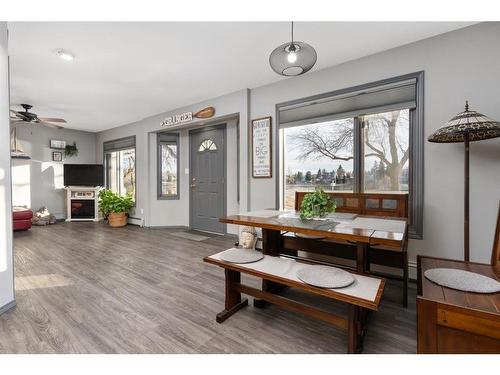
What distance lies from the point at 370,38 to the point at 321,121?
1.01m

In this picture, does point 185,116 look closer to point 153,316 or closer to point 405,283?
point 153,316

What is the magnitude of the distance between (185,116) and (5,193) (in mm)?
3158

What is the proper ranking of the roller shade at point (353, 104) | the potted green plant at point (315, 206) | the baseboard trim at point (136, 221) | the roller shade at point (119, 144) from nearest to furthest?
the potted green plant at point (315, 206) < the roller shade at point (353, 104) < the baseboard trim at point (136, 221) < the roller shade at point (119, 144)

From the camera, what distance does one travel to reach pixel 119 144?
657 cm

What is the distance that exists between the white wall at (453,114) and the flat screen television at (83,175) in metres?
6.89

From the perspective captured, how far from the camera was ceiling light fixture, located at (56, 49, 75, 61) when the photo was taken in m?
2.70

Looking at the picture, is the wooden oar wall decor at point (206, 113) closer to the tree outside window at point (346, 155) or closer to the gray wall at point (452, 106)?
the tree outside window at point (346, 155)

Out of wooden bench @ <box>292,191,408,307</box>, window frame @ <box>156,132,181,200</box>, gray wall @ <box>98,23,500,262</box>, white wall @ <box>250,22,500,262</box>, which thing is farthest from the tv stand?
white wall @ <box>250,22,500,262</box>

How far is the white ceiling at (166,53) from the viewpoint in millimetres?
2316

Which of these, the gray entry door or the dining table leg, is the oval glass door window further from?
the dining table leg

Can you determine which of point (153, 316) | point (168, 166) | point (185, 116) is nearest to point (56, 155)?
point (168, 166)

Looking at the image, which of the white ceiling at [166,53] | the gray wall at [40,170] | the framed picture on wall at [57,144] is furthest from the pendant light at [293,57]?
the framed picture on wall at [57,144]

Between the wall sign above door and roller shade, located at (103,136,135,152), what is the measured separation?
1.57m
